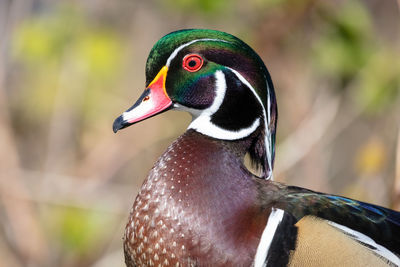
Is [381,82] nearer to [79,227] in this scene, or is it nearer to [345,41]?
[345,41]

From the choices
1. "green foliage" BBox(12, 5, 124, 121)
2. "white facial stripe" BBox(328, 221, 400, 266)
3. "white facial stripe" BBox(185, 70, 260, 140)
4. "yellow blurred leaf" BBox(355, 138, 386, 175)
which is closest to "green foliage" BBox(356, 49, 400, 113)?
"yellow blurred leaf" BBox(355, 138, 386, 175)

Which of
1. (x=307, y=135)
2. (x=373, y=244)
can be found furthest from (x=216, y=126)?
(x=307, y=135)

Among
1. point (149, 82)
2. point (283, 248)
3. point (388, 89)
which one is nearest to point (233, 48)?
point (149, 82)

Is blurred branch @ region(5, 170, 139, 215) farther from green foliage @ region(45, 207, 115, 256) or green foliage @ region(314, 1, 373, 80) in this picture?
green foliage @ region(314, 1, 373, 80)

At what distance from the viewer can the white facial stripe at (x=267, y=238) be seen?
1229 millimetres

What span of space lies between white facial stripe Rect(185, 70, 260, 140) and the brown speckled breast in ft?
0.09

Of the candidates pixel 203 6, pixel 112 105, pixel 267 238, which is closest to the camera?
pixel 267 238

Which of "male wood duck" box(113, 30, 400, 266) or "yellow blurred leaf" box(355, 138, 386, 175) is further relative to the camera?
"yellow blurred leaf" box(355, 138, 386, 175)

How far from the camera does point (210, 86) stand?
1.41 meters

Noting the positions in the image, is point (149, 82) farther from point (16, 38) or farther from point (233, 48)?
point (16, 38)

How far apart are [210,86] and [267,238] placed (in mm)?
357

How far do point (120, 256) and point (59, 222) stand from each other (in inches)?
12.0

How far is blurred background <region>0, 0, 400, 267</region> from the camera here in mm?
2500

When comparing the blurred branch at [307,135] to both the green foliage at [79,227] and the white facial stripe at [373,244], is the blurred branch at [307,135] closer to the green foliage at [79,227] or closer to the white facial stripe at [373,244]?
the green foliage at [79,227]
